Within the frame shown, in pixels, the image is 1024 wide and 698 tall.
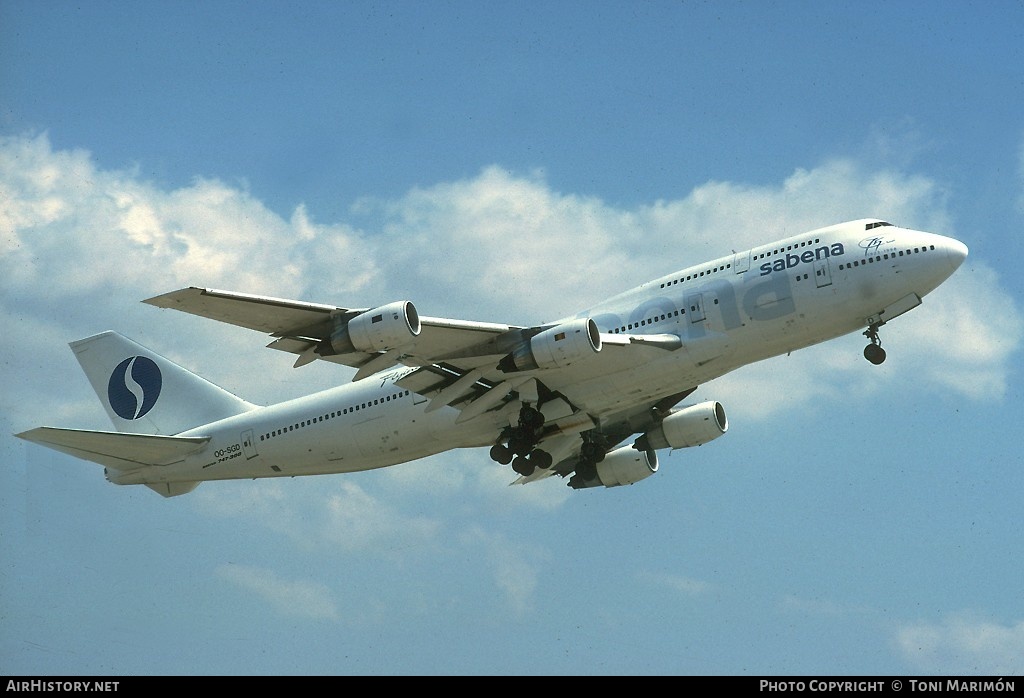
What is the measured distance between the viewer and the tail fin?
43312mm

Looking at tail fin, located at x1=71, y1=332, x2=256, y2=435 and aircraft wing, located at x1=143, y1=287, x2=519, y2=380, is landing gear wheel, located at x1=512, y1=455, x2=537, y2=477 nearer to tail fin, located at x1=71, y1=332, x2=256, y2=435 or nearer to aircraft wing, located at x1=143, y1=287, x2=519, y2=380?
aircraft wing, located at x1=143, y1=287, x2=519, y2=380

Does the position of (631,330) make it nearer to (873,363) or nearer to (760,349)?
(760,349)

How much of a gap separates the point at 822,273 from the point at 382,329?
12.9 m

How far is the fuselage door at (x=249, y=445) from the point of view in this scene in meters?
40.2

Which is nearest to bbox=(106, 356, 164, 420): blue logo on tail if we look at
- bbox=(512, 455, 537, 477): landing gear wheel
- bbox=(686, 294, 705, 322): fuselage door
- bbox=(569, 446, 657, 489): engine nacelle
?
bbox=(512, 455, 537, 477): landing gear wheel

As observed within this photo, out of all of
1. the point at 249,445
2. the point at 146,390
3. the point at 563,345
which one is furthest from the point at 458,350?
the point at 146,390

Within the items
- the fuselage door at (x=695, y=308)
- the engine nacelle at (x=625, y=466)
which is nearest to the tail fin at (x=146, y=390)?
the engine nacelle at (x=625, y=466)

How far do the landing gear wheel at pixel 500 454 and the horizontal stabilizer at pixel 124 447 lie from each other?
36.6 feet

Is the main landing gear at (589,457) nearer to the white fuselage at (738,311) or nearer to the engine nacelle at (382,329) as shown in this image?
the white fuselage at (738,311)

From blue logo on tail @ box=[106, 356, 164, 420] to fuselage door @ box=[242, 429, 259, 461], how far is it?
6.47 meters

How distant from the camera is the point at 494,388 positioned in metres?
35.7

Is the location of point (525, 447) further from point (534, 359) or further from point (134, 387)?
point (134, 387)
